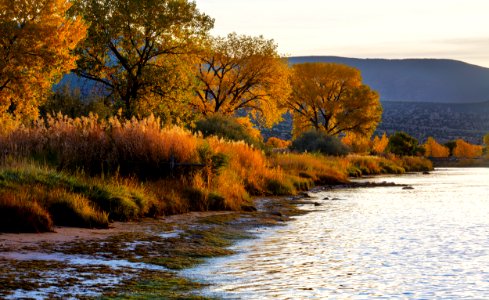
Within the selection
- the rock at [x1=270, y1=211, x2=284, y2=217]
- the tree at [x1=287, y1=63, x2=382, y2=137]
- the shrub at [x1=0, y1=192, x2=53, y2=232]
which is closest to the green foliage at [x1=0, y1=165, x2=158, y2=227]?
the shrub at [x1=0, y1=192, x2=53, y2=232]

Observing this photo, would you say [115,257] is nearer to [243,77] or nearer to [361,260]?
[361,260]

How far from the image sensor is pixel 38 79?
3547cm

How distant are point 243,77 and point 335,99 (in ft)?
76.2

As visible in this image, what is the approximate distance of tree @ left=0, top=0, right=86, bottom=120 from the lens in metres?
34.4

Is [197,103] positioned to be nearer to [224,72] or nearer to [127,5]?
[224,72]

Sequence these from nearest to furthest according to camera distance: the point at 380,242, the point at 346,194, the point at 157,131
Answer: the point at 380,242 < the point at 157,131 < the point at 346,194

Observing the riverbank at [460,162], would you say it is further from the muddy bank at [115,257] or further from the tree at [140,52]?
the muddy bank at [115,257]

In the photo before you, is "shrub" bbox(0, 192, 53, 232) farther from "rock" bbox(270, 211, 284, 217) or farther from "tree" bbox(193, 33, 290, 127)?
"tree" bbox(193, 33, 290, 127)

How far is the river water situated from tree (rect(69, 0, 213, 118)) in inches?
882

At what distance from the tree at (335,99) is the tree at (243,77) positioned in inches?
625

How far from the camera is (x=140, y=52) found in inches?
1702

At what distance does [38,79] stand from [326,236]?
24.8m

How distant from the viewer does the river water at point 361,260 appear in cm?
915

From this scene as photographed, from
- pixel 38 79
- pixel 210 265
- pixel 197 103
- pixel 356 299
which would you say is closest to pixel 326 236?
pixel 210 265
